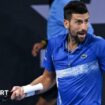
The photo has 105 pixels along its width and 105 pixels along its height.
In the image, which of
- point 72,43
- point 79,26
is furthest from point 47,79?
point 79,26

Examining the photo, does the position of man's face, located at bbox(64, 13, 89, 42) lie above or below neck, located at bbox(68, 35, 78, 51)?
above

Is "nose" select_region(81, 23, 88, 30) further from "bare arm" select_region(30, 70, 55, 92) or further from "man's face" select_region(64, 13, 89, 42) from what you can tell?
"bare arm" select_region(30, 70, 55, 92)

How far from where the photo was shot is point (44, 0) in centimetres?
640

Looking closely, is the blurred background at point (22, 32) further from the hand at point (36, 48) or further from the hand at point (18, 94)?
the hand at point (18, 94)

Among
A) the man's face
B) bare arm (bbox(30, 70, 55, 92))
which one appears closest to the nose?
the man's face

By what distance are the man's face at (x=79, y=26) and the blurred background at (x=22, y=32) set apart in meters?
2.28

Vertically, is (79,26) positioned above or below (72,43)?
above

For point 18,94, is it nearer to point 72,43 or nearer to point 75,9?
point 72,43

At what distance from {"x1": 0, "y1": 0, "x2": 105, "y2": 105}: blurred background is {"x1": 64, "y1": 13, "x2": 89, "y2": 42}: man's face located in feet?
7.49

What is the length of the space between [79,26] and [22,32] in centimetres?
247

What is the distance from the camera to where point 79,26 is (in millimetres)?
4039

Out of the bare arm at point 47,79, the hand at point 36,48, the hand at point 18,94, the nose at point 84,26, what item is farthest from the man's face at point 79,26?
the hand at point 36,48

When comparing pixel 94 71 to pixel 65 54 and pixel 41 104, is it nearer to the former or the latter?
pixel 65 54

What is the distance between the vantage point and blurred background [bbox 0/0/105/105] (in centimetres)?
640
